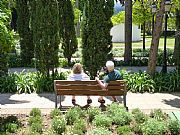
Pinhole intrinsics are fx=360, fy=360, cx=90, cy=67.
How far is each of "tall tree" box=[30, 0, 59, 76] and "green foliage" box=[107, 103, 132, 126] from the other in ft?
18.7

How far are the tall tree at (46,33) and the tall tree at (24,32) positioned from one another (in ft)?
20.0

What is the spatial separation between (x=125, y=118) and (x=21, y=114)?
2.71m

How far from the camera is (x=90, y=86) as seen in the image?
9.03 m

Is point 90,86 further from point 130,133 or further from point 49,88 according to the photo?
point 49,88

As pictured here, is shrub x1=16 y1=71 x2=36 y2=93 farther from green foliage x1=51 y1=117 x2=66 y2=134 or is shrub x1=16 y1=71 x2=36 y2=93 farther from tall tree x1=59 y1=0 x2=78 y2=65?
tall tree x1=59 y1=0 x2=78 y2=65

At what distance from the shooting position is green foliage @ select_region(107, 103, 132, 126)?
7527mm

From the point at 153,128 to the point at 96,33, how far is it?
23.2 feet

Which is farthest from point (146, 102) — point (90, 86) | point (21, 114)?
point (21, 114)

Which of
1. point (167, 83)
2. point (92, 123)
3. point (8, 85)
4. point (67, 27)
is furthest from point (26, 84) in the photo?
point (67, 27)

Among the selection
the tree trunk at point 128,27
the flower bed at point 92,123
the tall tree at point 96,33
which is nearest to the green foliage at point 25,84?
the tall tree at point 96,33

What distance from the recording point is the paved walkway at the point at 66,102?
9.94 m

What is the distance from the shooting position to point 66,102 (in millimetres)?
10867

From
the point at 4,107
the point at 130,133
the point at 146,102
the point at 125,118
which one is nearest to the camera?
the point at 130,133

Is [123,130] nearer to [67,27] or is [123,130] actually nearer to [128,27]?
[128,27]
